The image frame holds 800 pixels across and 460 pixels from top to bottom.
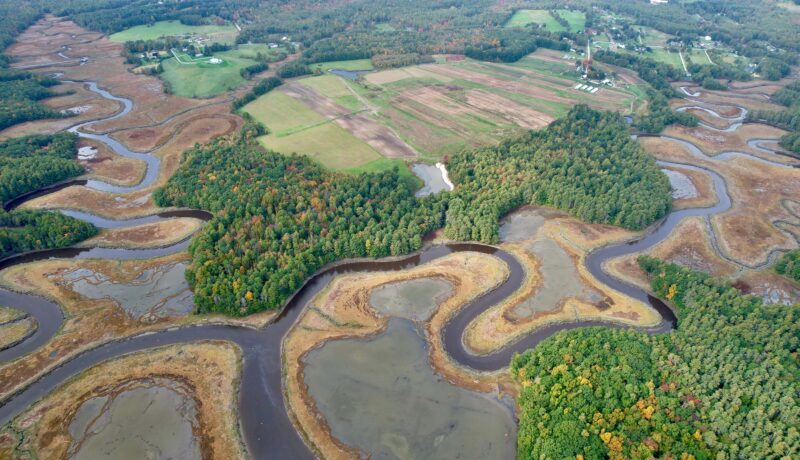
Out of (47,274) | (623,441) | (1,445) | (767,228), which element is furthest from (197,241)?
(767,228)

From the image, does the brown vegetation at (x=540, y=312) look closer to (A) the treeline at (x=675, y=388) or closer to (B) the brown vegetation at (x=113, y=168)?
(A) the treeline at (x=675, y=388)

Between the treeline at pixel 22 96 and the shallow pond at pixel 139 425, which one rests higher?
the treeline at pixel 22 96

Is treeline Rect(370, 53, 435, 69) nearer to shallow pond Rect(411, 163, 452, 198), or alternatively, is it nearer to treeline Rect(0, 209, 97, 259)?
shallow pond Rect(411, 163, 452, 198)

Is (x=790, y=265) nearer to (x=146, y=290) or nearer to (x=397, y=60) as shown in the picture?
(x=146, y=290)

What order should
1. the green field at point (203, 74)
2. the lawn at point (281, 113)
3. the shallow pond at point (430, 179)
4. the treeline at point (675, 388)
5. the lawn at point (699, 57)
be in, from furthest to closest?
the lawn at point (699, 57) < the green field at point (203, 74) < the lawn at point (281, 113) < the shallow pond at point (430, 179) < the treeline at point (675, 388)

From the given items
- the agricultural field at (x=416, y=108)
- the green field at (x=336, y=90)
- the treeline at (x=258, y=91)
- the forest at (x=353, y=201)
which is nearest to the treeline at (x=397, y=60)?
the agricultural field at (x=416, y=108)

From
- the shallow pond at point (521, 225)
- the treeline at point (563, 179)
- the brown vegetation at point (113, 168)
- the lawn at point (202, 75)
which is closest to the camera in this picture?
the shallow pond at point (521, 225)
